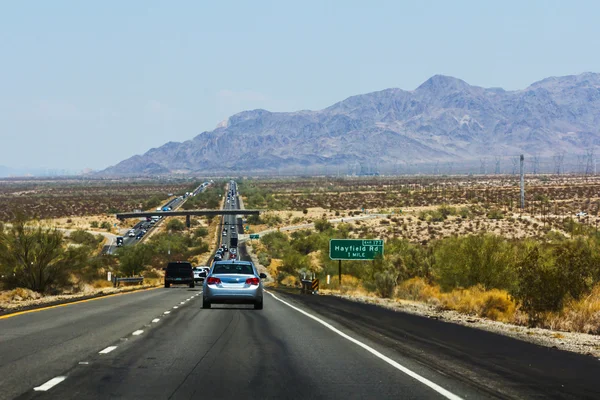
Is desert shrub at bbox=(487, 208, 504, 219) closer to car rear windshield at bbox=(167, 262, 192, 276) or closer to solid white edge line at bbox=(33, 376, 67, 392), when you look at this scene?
car rear windshield at bbox=(167, 262, 192, 276)

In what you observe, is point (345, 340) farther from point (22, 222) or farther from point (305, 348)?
point (22, 222)

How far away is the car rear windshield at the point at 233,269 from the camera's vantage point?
2530 cm

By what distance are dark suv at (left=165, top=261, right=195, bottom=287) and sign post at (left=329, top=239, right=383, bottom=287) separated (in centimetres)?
920

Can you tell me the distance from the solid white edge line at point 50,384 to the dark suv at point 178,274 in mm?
41577

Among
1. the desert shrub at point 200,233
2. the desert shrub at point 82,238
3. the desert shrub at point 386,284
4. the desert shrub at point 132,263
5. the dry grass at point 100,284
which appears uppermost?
the desert shrub at point 386,284

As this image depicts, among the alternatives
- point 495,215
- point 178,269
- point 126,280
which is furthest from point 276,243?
point 178,269

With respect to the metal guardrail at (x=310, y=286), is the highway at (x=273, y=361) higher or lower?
higher

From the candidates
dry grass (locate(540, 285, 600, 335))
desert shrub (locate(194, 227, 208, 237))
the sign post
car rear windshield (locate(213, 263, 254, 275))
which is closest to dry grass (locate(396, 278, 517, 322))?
dry grass (locate(540, 285, 600, 335))

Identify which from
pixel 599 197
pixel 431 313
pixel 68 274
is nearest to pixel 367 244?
pixel 68 274

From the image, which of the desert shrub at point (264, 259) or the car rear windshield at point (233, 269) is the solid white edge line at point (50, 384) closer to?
the car rear windshield at point (233, 269)

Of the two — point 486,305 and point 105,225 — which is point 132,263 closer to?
point 486,305

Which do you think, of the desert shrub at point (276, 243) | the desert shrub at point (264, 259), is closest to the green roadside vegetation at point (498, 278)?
the desert shrub at point (264, 259)

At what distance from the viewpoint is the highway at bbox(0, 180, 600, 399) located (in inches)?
404

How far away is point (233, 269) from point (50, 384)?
15.3m
